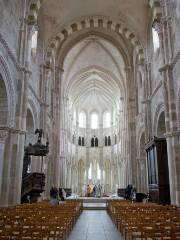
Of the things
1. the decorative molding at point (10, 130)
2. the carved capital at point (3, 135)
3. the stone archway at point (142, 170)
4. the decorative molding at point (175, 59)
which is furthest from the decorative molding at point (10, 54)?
the stone archway at point (142, 170)

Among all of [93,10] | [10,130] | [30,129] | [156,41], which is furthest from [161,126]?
[93,10]

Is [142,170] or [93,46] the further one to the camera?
[93,46]

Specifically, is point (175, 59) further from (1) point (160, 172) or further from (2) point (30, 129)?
(2) point (30, 129)

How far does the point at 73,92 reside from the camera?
44.0m

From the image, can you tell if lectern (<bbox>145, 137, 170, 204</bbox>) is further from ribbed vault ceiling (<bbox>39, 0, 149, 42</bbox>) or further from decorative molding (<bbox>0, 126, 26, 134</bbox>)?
ribbed vault ceiling (<bbox>39, 0, 149, 42</bbox>)

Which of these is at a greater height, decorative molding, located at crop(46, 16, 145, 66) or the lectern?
decorative molding, located at crop(46, 16, 145, 66)

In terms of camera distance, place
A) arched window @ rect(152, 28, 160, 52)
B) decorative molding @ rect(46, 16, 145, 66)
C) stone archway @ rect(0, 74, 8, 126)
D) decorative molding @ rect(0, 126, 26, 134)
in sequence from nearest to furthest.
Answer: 1. decorative molding @ rect(0, 126, 26, 134)
2. stone archway @ rect(0, 74, 8, 126)
3. arched window @ rect(152, 28, 160, 52)
4. decorative molding @ rect(46, 16, 145, 66)

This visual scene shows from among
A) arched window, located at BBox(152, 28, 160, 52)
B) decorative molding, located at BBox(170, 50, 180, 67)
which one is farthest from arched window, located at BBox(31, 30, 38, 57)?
decorative molding, located at BBox(170, 50, 180, 67)

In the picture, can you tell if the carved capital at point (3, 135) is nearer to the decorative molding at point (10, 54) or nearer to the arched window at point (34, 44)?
the decorative molding at point (10, 54)

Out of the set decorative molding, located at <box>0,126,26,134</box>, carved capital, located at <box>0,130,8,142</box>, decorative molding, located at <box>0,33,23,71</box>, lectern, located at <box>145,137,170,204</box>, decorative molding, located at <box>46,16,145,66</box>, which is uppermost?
decorative molding, located at <box>46,16,145,66</box>

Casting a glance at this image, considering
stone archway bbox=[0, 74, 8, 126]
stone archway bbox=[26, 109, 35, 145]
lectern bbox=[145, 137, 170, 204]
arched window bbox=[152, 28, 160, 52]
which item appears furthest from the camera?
arched window bbox=[152, 28, 160, 52]

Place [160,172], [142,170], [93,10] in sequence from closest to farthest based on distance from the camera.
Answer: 1. [160,172]
2. [93,10]
3. [142,170]

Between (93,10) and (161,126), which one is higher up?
(93,10)

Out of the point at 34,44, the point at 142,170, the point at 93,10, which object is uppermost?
the point at 93,10
